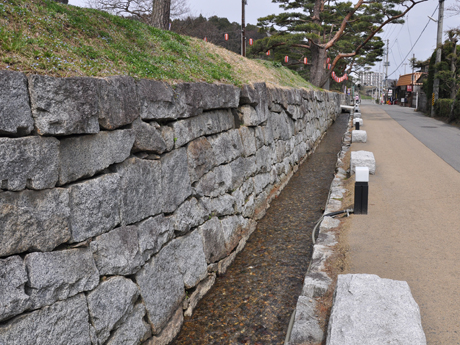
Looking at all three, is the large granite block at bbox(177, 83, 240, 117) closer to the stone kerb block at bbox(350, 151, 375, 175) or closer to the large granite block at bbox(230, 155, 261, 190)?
the large granite block at bbox(230, 155, 261, 190)

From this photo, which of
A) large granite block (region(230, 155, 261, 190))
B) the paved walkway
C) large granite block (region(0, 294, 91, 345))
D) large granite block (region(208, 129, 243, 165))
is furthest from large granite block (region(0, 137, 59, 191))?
large granite block (region(230, 155, 261, 190))

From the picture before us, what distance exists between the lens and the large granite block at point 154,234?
11.9ft

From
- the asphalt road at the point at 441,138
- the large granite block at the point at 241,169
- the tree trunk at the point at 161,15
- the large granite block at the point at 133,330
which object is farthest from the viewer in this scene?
the asphalt road at the point at 441,138

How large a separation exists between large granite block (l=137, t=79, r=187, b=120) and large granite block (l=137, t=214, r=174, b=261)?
107 cm

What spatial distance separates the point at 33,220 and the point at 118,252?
34.5 inches

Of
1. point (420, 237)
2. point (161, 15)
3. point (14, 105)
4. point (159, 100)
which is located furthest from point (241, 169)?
point (161, 15)

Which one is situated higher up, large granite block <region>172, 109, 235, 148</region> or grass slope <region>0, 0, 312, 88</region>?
grass slope <region>0, 0, 312, 88</region>

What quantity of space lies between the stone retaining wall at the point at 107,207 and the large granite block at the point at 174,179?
0.02 metres

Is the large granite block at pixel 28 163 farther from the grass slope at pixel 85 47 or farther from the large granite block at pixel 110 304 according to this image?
the large granite block at pixel 110 304

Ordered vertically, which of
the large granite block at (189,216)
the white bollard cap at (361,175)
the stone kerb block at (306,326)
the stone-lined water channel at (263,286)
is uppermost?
the white bollard cap at (361,175)

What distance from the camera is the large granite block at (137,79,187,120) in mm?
3785

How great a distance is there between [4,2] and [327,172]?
9.52 metres

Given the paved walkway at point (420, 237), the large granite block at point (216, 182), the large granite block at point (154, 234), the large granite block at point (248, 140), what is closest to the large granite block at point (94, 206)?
the large granite block at point (154, 234)

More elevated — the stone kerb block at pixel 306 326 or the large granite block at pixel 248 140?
the large granite block at pixel 248 140
